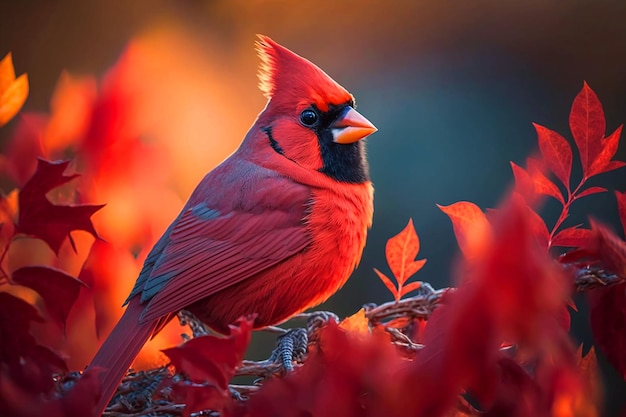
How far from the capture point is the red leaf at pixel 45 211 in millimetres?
475

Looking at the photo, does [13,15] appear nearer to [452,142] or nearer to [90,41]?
[90,41]

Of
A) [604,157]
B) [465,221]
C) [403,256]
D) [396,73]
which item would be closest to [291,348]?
[403,256]

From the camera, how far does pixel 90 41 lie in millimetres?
1475

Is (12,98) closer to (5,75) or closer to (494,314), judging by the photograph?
(5,75)

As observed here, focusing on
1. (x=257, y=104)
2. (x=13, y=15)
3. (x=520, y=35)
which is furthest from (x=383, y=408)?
(x=520, y=35)

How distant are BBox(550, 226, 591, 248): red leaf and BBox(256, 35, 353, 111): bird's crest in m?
0.62

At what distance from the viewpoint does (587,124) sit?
56 centimetres

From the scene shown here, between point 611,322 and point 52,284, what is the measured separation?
44cm

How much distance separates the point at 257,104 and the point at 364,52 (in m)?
0.45

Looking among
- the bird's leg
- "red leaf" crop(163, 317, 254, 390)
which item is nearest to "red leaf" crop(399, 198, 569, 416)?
"red leaf" crop(163, 317, 254, 390)

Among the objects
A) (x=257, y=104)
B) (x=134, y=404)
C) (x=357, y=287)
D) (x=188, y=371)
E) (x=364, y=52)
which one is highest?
(x=364, y=52)

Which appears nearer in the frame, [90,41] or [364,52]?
[90,41]

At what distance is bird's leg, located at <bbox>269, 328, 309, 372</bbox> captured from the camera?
0.72 metres

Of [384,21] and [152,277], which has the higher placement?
[384,21]
